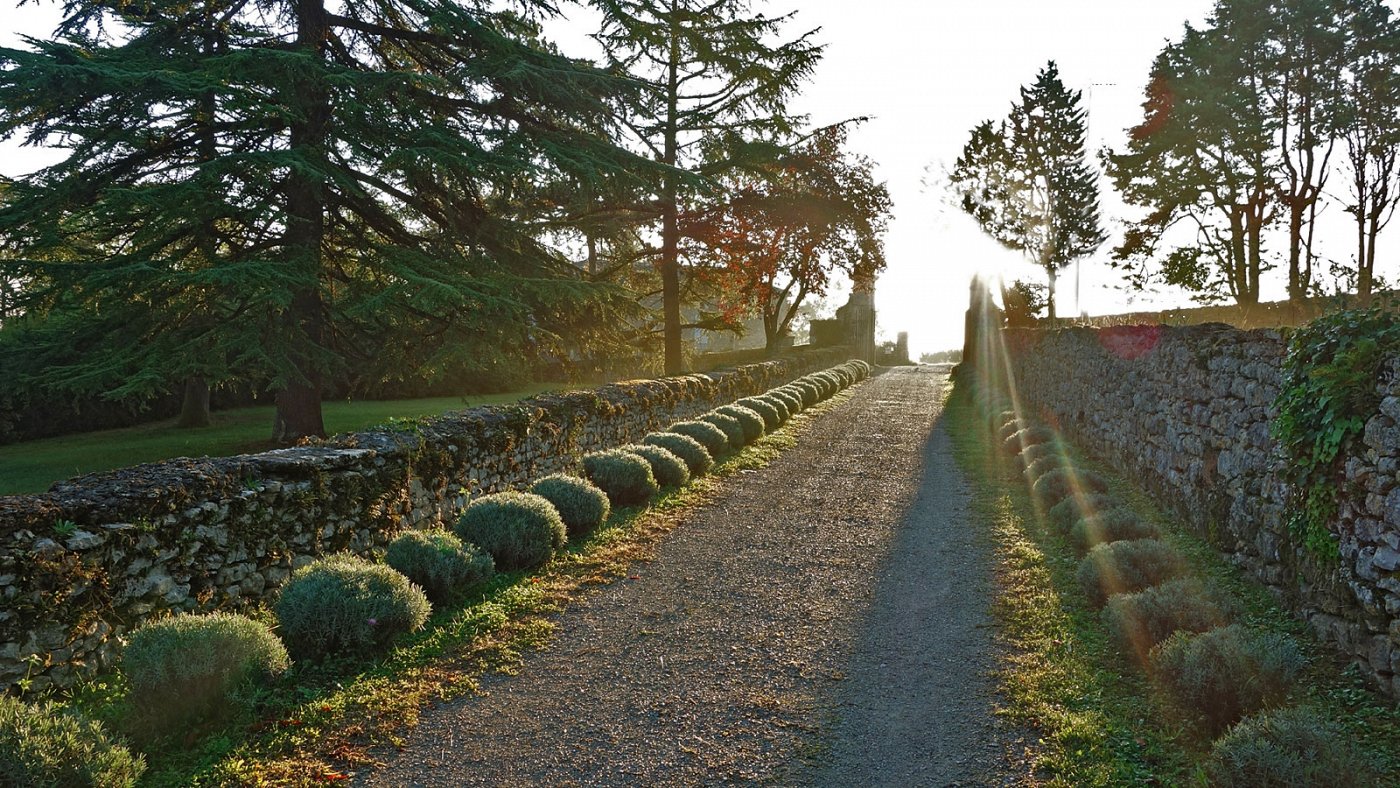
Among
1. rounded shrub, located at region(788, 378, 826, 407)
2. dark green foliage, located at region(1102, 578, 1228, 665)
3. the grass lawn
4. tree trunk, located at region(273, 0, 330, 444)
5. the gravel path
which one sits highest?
tree trunk, located at region(273, 0, 330, 444)

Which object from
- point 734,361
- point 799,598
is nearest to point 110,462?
point 799,598

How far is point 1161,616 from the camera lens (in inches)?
204

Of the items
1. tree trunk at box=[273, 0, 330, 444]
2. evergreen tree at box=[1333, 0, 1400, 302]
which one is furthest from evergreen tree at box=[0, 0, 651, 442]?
evergreen tree at box=[1333, 0, 1400, 302]

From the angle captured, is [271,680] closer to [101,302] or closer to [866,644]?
[866,644]

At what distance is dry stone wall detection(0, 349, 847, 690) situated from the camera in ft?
14.3

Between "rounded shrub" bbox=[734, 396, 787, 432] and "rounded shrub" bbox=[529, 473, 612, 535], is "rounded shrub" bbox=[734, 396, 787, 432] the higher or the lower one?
the higher one

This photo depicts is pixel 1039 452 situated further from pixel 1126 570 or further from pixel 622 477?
pixel 622 477

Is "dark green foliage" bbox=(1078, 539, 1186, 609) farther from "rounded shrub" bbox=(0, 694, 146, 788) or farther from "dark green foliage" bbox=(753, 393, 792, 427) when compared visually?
"dark green foliage" bbox=(753, 393, 792, 427)

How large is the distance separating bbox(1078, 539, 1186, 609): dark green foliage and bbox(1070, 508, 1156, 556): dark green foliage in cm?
87

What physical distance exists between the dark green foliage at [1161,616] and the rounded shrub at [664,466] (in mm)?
6673

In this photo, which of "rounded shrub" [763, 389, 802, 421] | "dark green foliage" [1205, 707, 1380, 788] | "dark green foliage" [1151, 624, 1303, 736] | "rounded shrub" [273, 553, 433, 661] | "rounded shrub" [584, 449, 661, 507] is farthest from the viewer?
"rounded shrub" [763, 389, 802, 421]

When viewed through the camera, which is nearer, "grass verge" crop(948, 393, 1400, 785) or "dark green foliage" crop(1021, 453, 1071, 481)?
"grass verge" crop(948, 393, 1400, 785)

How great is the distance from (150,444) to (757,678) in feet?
50.4

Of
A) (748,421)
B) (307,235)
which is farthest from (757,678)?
(307,235)
